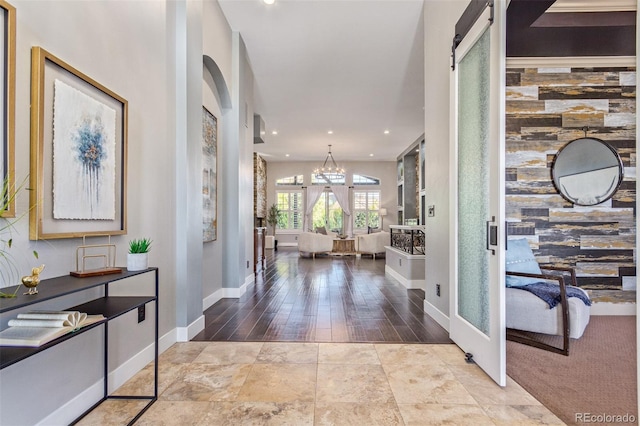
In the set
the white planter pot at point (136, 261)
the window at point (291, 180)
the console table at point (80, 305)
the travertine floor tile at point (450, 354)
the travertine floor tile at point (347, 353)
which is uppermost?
the window at point (291, 180)

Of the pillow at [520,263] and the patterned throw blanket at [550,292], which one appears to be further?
the pillow at [520,263]

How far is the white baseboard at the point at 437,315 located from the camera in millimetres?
3132

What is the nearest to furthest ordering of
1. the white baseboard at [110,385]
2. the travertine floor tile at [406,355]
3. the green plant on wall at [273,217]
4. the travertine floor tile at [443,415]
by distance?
1. the white baseboard at [110,385]
2. the travertine floor tile at [443,415]
3. the travertine floor tile at [406,355]
4. the green plant on wall at [273,217]

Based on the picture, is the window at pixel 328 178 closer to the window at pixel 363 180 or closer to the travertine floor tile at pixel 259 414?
the window at pixel 363 180

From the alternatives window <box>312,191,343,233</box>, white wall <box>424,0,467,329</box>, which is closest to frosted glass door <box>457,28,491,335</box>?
white wall <box>424,0,467,329</box>

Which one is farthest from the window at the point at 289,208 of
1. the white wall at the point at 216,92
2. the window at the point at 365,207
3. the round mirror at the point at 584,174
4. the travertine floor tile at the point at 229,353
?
the travertine floor tile at the point at 229,353

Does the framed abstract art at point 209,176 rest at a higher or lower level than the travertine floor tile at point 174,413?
higher

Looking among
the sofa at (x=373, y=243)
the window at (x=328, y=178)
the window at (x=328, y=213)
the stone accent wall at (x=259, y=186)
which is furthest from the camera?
the window at (x=328, y=213)

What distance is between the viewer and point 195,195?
3068 millimetres

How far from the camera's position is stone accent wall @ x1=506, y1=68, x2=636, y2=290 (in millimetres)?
3865

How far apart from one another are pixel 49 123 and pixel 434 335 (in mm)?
3142

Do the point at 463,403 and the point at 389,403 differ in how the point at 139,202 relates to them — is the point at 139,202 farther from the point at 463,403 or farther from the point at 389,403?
the point at 463,403

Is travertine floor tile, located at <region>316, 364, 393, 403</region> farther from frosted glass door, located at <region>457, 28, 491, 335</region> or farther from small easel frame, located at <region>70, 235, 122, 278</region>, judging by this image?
small easel frame, located at <region>70, 235, 122, 278</region>

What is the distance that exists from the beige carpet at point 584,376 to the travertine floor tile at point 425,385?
45 cm
